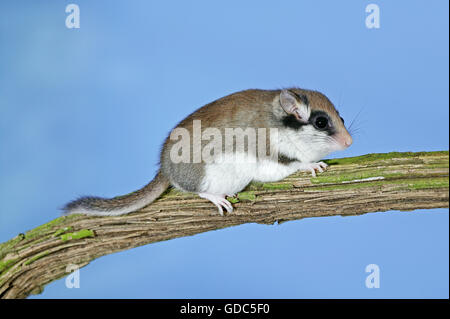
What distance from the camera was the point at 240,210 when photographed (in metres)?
4.14

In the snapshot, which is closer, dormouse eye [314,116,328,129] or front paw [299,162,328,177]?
front paw [299,162,328,177]

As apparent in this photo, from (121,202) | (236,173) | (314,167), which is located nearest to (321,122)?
(314,167)

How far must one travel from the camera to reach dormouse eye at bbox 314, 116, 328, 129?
4.21 meters

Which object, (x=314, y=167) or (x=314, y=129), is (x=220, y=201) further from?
(x=314, y=129)

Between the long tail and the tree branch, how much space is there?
0.22 feet

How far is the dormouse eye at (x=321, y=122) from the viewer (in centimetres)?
421

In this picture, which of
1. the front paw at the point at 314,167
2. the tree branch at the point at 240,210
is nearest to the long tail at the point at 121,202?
the tree branch at the point at 240,210

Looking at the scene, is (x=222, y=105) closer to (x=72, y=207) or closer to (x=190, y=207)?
(x=190, y=207)

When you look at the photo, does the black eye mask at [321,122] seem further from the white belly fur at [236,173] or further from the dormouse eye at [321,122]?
the white belly fur at [236,173]

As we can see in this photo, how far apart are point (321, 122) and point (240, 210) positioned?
0.92 meters

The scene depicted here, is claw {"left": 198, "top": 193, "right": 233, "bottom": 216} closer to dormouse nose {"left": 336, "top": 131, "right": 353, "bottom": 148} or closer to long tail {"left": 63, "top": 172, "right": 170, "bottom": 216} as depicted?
long tail {"left": 63, "top": 172, "right": 170, "bottom": 216}

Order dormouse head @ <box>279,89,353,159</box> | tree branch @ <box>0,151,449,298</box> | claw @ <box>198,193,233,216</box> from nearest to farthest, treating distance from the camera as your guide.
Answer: tree branch @ <box>0,151,449,298</box> → claw @ <box>198,193,233,216</box> → dormouse head @ <box>279,89,353,159</box>

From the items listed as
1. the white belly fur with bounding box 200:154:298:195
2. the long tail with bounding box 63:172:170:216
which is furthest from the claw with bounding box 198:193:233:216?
the long tail with bounding box 63:172:170:216
